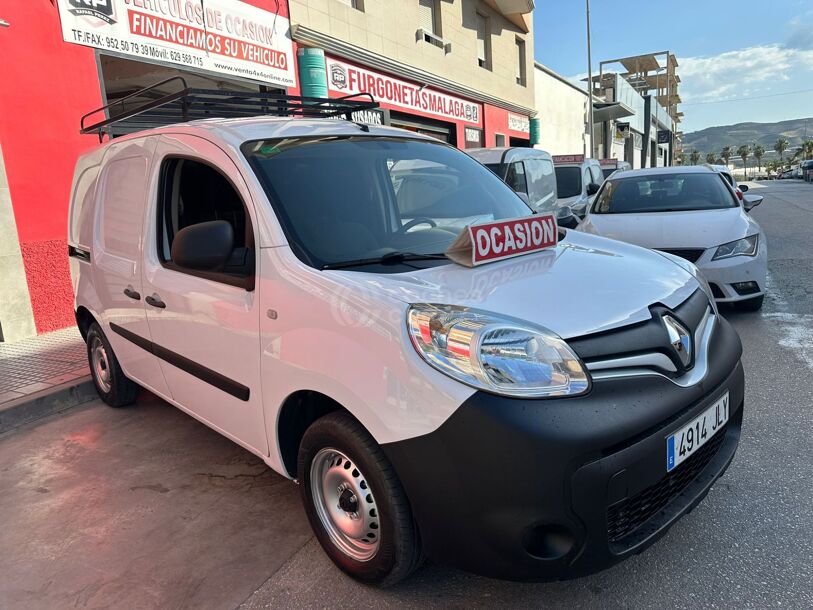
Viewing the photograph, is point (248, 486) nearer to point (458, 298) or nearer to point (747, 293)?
point (458, 298)

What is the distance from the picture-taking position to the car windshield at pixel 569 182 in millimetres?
11805

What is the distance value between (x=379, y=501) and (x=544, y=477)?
0.58m

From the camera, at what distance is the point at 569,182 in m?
12.0

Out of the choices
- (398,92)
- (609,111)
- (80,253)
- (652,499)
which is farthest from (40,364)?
(609,111)

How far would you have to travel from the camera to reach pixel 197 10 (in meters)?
7.67

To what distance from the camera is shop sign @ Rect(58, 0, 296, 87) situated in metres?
6.45

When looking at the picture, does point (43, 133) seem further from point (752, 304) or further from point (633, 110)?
point (633, 110)

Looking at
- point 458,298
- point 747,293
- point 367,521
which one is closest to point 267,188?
point 458,298

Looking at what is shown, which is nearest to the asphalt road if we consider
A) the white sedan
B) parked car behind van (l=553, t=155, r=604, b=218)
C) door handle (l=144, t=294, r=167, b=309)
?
door handle (l=144, t=294, r=167, b=309)

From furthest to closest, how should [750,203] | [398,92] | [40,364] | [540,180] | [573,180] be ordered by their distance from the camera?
[398,92]
[573,180]
[540,180]
[750,203]
[40,364]

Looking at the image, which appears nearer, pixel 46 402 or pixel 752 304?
pixel 46 402

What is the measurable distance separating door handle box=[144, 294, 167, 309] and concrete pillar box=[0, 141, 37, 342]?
3.73 meters

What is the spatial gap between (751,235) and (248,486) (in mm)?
4893

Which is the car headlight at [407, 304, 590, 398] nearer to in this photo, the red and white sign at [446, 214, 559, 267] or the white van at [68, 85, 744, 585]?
the white van at [68, 85, 744, 585]
